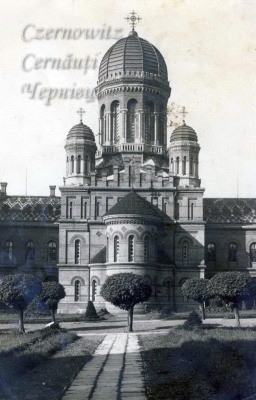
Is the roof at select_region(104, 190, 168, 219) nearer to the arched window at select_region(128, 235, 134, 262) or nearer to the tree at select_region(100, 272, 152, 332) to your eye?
the arched window at select_region(128, 235, 134, 262)

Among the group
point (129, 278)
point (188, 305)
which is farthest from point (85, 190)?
point (129, 278)

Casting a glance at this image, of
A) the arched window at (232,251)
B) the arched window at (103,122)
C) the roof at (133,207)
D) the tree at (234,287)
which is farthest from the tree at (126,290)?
the arched window at (232,251)

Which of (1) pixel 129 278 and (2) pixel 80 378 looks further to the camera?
(1) pixel 129 278

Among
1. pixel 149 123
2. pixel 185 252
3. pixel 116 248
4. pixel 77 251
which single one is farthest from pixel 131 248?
pixel 149 123

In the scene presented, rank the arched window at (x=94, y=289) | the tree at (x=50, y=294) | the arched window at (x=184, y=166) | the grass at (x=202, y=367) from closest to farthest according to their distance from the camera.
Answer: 1. the grass at (x=202, y=367)
2. the tree at (x=50, y=294)
3. the arched window at (x=94, y=289)
4. the arched window at (x=184, y=166)

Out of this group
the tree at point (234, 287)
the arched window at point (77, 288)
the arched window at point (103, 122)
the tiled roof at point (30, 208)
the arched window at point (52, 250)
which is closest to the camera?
the tree at point (234, 287)

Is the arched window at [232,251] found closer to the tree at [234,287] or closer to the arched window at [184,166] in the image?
the arched window at [184,166]

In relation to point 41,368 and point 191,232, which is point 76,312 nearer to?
point 191,232

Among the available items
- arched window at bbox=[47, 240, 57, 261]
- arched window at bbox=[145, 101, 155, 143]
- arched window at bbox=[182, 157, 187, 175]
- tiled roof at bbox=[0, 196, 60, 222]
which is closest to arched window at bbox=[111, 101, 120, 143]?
arched window at bbox=[145, 101, 155, 143]
